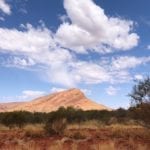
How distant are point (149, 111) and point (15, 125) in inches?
730

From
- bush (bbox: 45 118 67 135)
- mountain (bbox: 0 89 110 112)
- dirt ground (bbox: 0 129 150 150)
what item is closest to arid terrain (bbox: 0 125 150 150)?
dirt ground (bbox: 0 129 150 150)

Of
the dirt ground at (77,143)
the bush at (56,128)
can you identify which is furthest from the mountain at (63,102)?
the dirt ground at (77,143)

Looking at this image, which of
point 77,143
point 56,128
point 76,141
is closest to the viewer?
point 77,143

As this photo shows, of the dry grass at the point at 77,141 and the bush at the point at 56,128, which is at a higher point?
the bush at the point at 56,128

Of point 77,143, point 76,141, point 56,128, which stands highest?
point 56,128

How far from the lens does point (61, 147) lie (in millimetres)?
19344

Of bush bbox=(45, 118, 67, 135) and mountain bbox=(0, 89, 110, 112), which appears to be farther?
mountain bbox=(0, 89, 110, 112)

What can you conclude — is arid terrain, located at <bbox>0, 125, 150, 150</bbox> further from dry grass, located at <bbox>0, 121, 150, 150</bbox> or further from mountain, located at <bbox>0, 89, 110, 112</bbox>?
mountain, located at <bbox>0, 89, 110, 112</bbox>

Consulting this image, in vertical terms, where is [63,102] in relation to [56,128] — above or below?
above

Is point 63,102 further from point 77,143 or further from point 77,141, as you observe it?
point 77,143

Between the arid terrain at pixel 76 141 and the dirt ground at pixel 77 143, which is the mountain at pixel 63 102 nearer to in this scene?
the arid terrain at pixel 76 141

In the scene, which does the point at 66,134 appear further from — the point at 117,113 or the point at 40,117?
the point at 117,113

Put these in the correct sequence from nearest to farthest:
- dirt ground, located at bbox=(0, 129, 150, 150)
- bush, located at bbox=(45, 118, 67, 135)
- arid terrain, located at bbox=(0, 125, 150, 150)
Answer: dirt ground, located at bbox=(0, 129, 150, 150) < arid terrain, located at bbox=(0, 125, 150, 150) < bush, located at bbox=(45, 118, 67, 135)

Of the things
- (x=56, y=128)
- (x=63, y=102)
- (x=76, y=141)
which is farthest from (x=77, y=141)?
(x=63, y=102)
